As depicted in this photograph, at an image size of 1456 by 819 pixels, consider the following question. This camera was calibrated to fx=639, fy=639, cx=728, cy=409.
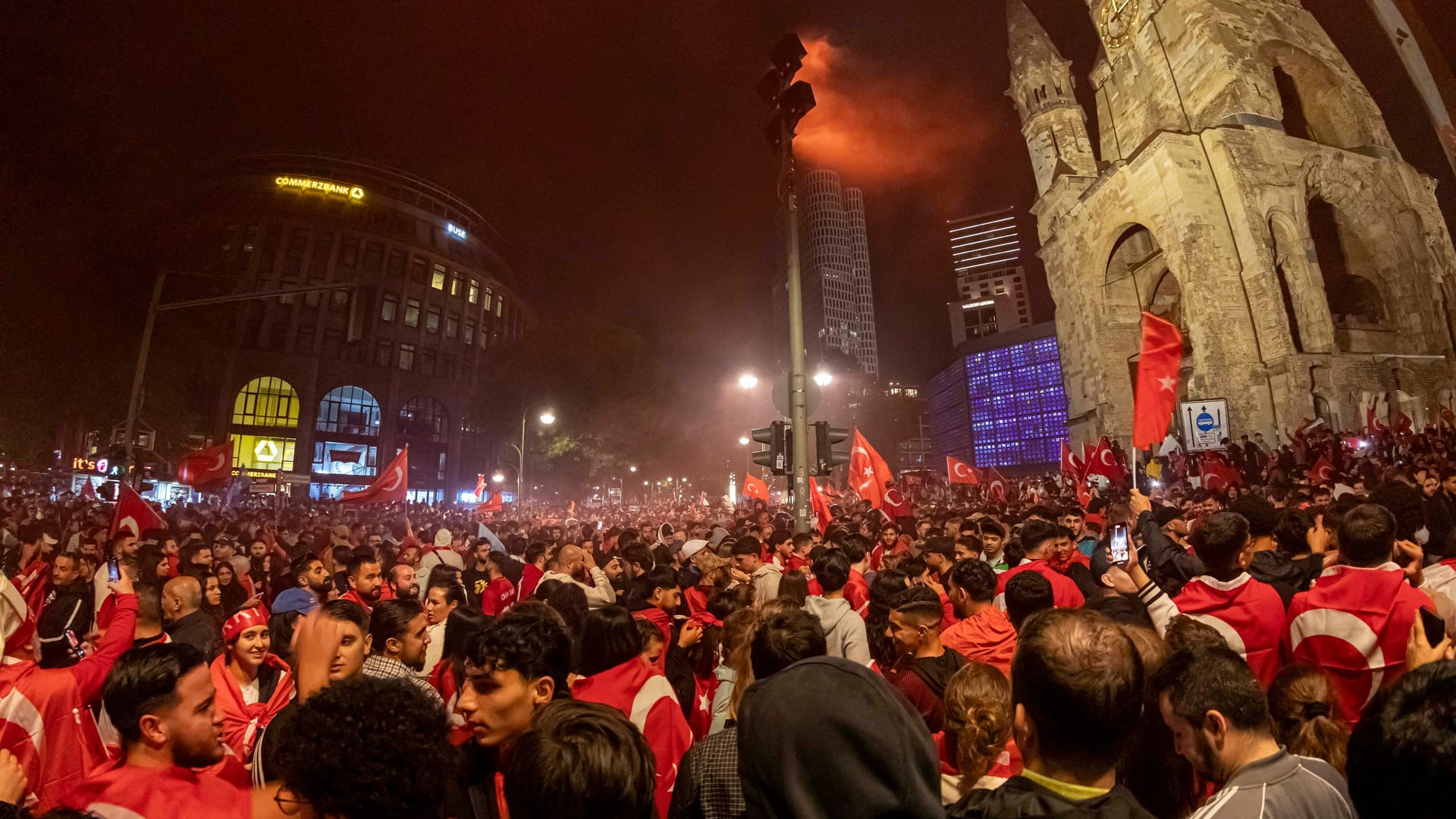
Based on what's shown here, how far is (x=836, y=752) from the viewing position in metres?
1.43

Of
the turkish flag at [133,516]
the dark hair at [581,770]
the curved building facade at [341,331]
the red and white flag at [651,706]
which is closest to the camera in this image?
the dark hair at [581,770]

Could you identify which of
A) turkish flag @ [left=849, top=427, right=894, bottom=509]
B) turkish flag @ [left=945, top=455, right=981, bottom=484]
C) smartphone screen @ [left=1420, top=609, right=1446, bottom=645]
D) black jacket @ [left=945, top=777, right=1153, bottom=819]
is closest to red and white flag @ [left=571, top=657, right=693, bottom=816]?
black jacket @ [left=945, top=777, right=1153, bottom=819]

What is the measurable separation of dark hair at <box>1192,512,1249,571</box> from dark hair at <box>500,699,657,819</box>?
129 inches

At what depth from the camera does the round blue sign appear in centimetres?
1538

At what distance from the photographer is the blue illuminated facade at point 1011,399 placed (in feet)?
290

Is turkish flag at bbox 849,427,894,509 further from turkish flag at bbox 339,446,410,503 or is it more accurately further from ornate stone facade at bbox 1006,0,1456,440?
ornate stone facade at bbox 1006,0,1456,440

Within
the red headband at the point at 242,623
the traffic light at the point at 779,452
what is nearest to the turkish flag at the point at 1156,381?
the traffic light at the point at 779,452

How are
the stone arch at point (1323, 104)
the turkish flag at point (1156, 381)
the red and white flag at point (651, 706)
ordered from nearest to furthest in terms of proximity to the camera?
1. the red and white flag at point (651, 706)
2. the turkish flag at point (1156, 381)
3. the stone arch at point (1323, 104)

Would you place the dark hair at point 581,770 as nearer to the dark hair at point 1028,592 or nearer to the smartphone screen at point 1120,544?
the dark hair at point 1028,592

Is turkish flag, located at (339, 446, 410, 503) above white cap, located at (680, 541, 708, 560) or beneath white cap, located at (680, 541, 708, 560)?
above

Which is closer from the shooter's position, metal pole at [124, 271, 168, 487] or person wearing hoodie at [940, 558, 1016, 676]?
person wearing hoodie at [940, 558, 1016, 676]

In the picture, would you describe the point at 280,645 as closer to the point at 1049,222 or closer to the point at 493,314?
the point at 1049,222

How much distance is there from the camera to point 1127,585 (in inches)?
146

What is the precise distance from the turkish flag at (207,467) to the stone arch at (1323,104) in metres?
39.4
